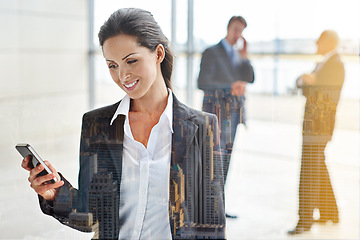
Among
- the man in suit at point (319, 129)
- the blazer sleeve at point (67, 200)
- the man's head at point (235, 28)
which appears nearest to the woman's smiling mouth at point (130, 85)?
the blazer sleeve at point (67, 200)

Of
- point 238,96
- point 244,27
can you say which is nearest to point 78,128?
point 238,96

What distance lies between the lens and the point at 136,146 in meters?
1.70

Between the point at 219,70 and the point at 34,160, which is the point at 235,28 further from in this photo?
the point at 34,160

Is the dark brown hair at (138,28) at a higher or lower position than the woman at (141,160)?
higher

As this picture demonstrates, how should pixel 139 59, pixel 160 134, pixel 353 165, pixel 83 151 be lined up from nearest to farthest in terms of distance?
pixel 139 59
pixel 160 134
pixel 83 151
pixel 353 165

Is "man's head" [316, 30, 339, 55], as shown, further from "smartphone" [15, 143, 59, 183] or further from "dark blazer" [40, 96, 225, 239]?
"smartphone" [15, 143, 59, 183]

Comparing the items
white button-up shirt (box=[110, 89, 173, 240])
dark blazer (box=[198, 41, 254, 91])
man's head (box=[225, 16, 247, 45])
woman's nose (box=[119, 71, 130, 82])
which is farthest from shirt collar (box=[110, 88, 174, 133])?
man's head (box=[225, 16, 247, 45])

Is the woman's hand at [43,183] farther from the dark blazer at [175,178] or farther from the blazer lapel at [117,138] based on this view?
the blazer lapel at [117,138]

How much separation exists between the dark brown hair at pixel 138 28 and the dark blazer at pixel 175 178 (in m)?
0.21

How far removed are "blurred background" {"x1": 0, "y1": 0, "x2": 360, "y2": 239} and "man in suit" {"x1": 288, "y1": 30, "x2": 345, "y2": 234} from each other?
3 centimetres

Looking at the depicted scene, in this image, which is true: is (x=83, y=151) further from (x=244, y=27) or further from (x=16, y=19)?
(x=244, y=27)

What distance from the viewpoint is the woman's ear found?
1600 millimetres

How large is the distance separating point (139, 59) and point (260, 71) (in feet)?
1.70

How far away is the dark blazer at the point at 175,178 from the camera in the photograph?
1692 millimetres
